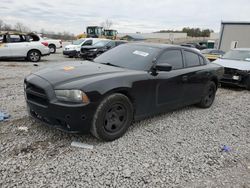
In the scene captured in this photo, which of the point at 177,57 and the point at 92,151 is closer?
the point at 92,151

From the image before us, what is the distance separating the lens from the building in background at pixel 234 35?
840 inches

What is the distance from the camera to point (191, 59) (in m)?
5.05

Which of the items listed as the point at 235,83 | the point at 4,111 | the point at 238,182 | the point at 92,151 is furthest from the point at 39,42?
the point at 238,182

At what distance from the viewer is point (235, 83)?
7918 millimetres

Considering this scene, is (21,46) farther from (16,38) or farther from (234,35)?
(234,35)

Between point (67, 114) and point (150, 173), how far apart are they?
1.33 m

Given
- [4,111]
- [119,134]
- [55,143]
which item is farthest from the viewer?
[4,111]

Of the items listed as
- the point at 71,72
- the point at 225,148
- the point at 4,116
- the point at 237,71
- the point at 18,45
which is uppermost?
the point at 71,72

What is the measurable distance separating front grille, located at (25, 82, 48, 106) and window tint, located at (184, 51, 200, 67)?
3036 millimetres

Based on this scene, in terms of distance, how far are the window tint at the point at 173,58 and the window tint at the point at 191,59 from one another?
9.0 inches


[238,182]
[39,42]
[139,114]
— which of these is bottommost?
[238,182]

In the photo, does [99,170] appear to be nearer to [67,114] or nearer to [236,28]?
[67,114]

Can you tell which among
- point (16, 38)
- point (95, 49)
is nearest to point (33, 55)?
point (16, 38)

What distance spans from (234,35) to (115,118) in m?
21.9
